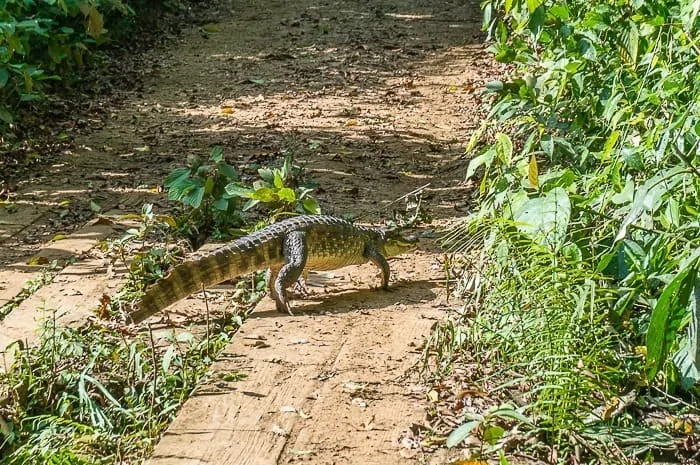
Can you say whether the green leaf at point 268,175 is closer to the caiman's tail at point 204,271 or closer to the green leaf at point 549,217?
the caiman's tail at point 204,271

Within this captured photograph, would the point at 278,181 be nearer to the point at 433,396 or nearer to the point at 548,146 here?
the point at 548,146

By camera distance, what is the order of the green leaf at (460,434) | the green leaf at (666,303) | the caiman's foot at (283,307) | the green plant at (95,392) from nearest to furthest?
1. the green leaf at (666,303)
2. the green leaf at (460,434)
3. the green plant at (95,392)
4. the caiman's foot at (283,307)

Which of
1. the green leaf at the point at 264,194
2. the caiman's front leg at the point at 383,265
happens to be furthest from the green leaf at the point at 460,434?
the green leaf at the point at 264,194

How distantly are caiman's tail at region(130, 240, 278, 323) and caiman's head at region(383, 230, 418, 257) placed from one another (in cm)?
79

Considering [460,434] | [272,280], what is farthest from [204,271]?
[460,434]

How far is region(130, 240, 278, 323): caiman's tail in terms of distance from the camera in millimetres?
5289

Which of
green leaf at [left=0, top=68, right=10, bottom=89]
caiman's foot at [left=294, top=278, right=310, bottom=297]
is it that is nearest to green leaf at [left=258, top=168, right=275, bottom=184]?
caiman's foot at [left=294, top=278, right=310, bottom=297]

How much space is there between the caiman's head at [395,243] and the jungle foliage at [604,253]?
954mm

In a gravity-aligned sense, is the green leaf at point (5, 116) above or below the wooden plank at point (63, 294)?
above

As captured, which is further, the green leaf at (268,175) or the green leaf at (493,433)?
the green leaf at (268,175)

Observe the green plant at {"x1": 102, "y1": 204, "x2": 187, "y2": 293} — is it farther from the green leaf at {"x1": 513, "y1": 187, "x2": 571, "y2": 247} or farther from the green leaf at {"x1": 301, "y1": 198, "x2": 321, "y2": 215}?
the green leaf at {"x1": 513, "y1": 187, "x2": 571, "y2": 247}

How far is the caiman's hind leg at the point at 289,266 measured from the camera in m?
5.46

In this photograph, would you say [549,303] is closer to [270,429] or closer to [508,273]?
[508,273]

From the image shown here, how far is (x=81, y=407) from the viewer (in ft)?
15.3
